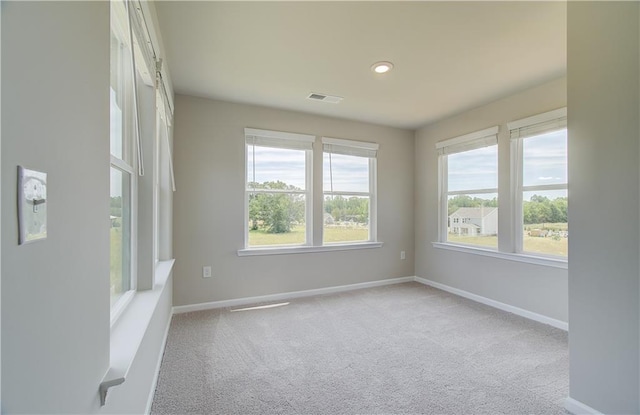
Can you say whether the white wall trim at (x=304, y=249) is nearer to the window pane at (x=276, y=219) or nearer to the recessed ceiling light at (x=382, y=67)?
the window pane at (x=276, y=219)

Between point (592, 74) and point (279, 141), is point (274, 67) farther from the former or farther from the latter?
point (592, 74)

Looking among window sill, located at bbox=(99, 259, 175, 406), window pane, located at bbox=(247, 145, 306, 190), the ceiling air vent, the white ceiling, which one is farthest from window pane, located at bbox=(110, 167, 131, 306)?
the ceiling air vent

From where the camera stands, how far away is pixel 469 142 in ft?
13.1

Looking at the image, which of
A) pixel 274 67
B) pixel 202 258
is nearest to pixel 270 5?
pixel 274 67

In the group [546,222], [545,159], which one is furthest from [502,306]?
[545,159]

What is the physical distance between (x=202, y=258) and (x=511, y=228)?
363 centimetres

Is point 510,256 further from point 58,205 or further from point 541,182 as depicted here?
point 58,205

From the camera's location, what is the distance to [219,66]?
2713 millimetres

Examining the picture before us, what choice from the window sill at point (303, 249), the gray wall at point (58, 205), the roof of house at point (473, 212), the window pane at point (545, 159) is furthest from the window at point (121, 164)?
the roof of house at point (473, 212)

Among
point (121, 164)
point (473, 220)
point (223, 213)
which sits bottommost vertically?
point (473, 220)

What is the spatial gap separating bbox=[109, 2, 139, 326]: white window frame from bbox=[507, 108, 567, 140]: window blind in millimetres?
3634

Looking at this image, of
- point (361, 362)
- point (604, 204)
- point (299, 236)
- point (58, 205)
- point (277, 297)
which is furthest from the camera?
point (299, 236)

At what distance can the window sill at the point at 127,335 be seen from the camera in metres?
0.98

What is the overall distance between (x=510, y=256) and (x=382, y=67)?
260 cm
